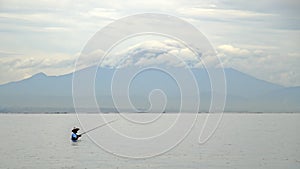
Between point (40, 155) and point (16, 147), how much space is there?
9.92 metres

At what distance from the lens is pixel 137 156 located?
167 ft

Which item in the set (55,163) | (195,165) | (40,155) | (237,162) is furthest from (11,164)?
(237,162)

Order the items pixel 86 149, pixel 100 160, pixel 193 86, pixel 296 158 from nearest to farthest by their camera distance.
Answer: pixel 100 160, pixel 296 158, pixel 86 149, pixel 193 86

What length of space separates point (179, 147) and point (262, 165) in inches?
633

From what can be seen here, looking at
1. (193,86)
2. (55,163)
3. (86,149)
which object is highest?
(193,86)

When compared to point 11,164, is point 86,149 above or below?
above

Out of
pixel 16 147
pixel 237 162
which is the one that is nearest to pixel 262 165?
pixel 237 162

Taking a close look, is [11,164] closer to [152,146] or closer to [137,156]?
[137,156]

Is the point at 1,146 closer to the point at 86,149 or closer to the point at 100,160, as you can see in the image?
the point at 86,149

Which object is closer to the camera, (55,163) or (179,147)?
(55,163)

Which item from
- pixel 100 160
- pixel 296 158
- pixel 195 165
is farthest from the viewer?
pixel 296 158

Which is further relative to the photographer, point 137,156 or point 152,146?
point 152,146

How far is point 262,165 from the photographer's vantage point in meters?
45.8

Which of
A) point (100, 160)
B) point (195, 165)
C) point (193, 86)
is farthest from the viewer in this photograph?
point (193, 86)
